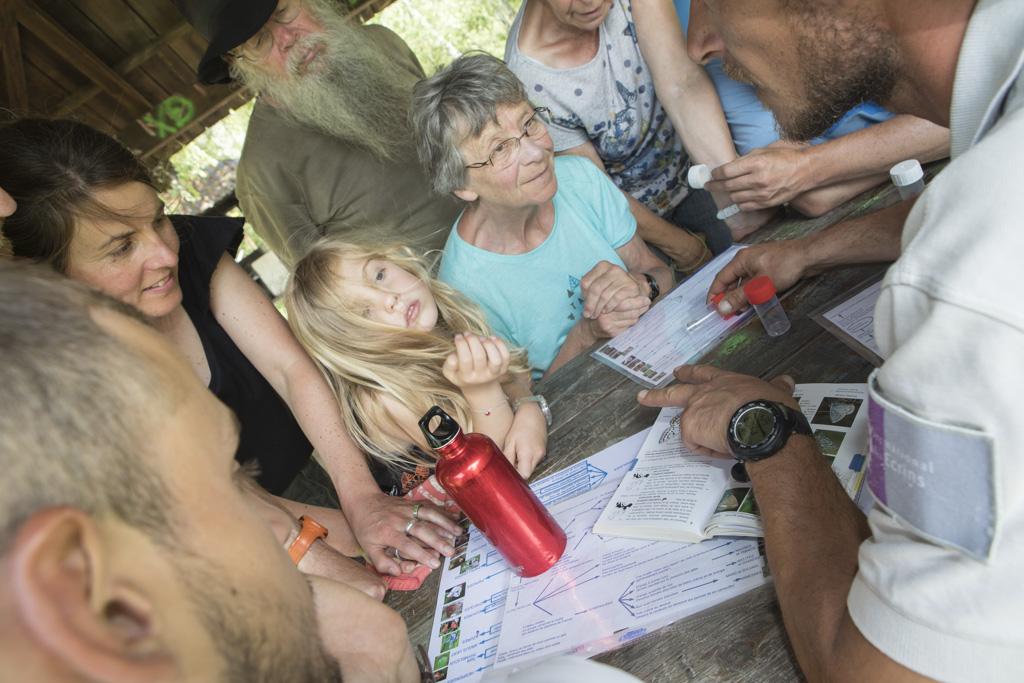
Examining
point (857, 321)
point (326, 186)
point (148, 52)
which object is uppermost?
point (148, 52)

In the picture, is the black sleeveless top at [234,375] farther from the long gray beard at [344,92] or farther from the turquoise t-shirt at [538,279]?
the long gray beard at [344,92]

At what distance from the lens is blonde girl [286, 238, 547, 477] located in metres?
1.92

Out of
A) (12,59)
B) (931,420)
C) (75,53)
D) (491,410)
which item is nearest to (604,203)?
(491,410)

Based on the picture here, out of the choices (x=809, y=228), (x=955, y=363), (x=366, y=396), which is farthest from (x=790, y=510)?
(x=366, y=396)

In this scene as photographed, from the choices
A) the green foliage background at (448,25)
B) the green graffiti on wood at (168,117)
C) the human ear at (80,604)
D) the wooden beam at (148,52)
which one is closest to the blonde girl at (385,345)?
the human ear at (80,604)

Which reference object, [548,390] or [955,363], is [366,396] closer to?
[548,390]

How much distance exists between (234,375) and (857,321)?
5.37 ft

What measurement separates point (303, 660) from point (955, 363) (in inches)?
26.7

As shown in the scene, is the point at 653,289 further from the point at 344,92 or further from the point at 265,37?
the point at 265,37

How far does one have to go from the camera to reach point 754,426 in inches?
44.9

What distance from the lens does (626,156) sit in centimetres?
260

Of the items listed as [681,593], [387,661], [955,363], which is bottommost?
[681,593]

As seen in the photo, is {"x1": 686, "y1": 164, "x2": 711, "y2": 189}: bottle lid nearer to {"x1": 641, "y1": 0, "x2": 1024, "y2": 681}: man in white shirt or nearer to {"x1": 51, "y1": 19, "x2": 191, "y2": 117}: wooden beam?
{"x1": 641, "y1": 0, "x2": 1024, "y2": 681}: man in white shirt

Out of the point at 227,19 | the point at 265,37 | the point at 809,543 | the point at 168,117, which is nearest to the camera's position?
the point at 809,543
